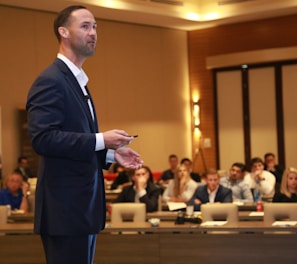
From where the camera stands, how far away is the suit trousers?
2105 millimetres

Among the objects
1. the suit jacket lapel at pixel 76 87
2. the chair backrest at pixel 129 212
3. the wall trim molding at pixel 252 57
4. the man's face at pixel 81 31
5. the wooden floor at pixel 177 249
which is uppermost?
the wall trim molding at pixel 252 57

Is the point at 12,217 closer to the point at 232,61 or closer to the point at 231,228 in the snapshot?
the point at 231,228

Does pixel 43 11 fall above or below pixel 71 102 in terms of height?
above

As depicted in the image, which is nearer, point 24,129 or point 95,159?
point 95,159

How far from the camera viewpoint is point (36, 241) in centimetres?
629

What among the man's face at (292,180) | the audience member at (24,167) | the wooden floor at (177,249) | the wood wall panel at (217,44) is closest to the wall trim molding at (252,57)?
the wood wall panel at (217,44)

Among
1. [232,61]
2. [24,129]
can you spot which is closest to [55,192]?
[24,129]

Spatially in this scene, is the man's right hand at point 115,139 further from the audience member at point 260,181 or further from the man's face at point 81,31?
the audience member at point 260,181

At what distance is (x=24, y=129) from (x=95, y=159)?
1177cm

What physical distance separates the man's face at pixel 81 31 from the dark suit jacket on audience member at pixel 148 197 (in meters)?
6.20

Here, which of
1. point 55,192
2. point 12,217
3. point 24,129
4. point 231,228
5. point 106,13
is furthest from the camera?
point 106,13

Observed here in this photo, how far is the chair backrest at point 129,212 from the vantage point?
7066mm

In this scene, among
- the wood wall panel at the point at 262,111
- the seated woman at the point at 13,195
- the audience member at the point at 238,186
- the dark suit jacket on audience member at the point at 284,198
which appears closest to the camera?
the dark suit jacket on audience member at the point at 284,198

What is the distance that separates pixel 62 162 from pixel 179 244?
4.16 meters
